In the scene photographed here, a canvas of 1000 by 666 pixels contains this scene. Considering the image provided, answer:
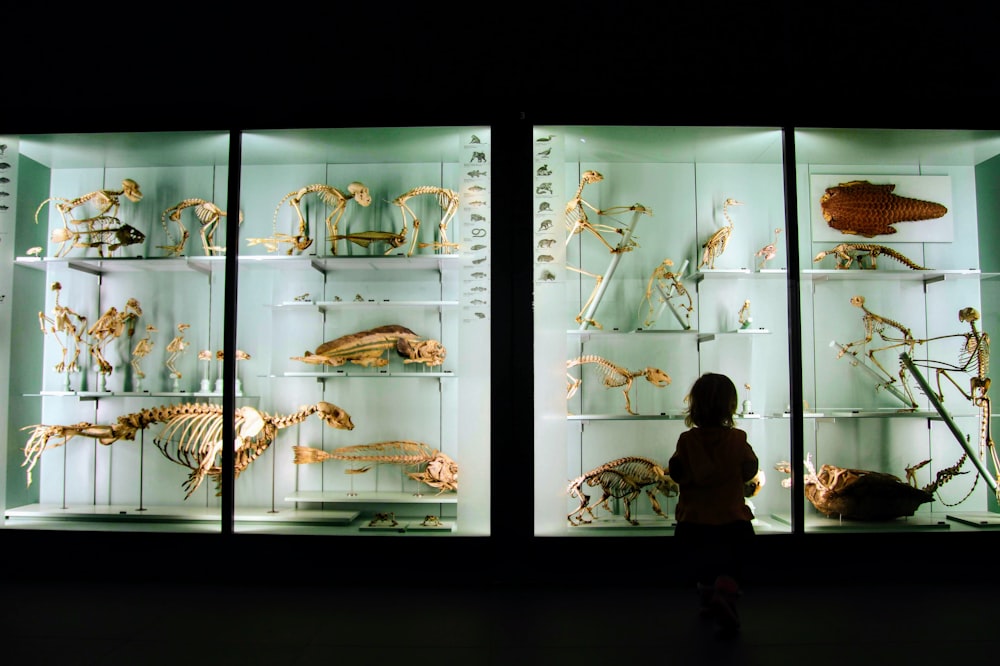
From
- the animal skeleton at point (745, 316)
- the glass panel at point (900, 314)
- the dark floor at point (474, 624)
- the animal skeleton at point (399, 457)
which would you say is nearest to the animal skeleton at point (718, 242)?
the animal skeleton at point (745, 316)

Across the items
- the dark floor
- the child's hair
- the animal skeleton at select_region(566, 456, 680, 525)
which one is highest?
the child's hair

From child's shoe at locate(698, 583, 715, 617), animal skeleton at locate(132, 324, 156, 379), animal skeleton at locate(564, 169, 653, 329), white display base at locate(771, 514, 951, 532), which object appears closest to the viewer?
child's shoe at locate(698, 583, 715, 617)

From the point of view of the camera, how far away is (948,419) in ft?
14.4

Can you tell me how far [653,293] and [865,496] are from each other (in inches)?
84.5

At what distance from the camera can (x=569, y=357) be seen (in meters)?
4.45

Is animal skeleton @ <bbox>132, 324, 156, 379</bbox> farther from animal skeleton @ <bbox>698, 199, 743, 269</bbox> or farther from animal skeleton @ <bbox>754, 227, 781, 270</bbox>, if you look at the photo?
animal skeleton @ <bbox>754, 227, 781, 270</bbox>

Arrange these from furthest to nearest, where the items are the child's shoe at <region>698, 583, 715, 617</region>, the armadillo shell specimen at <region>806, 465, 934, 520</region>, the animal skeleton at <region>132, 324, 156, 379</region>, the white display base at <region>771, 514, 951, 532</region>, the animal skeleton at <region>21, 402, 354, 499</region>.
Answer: the animal skeleton at <region>132, 324, 156, 379</region>
the animal skeleton at <region>21, 402, 354, 499</region>
the armadillo shell specimen at <region>806, 465, 934, 520</region>
the white display base at <region>771, 514, 951, 532</region>
the child's shoe at <region>698, 583, 715, 617</region>

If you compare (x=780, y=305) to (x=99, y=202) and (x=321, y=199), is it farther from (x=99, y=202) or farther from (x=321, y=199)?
(x=99, y=202)

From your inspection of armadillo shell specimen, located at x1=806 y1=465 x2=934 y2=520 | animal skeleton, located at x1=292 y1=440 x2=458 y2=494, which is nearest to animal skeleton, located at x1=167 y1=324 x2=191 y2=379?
animal skeleton, located at x1=292 y1=440 x2=458 y2=494

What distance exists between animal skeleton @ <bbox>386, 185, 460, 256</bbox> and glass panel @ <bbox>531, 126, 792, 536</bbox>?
0.84 meters

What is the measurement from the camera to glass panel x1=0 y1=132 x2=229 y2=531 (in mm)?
4434
